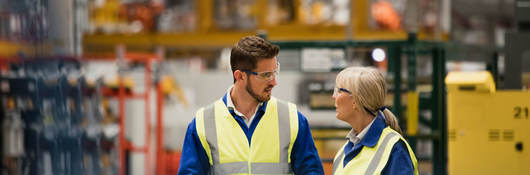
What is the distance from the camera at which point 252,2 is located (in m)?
9.31

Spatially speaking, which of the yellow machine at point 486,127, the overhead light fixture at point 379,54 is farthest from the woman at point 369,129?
the overhead light fixture at point 379,54

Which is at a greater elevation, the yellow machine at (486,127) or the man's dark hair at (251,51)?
the man's dark hair at (251,51)

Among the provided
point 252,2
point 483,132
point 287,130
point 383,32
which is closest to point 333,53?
point 483,132

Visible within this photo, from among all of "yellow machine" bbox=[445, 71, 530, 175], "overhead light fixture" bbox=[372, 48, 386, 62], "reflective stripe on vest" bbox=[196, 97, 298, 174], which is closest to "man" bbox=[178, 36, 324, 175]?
Answer: "reflective stripe on vest" bbox=[196, 97, 298, 174]

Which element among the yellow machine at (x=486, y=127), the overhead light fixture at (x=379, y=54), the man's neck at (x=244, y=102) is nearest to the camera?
the man's neck at (x=244, y=102)

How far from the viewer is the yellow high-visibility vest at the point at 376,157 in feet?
6.57

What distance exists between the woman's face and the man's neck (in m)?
0.36

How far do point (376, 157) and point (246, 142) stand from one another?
20.3 inches

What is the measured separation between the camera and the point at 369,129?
2078 mm

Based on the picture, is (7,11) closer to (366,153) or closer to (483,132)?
(366,153)

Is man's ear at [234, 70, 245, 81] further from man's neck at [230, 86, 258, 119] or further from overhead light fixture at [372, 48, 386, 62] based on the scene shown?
overhead light fixture at [372, 48, 386, 62]

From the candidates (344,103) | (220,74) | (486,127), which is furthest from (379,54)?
(220,74)

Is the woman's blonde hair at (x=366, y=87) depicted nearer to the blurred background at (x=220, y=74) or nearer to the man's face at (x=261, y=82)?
the man's face at (x=261, y=82)

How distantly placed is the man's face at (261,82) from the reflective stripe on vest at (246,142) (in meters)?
0.11
